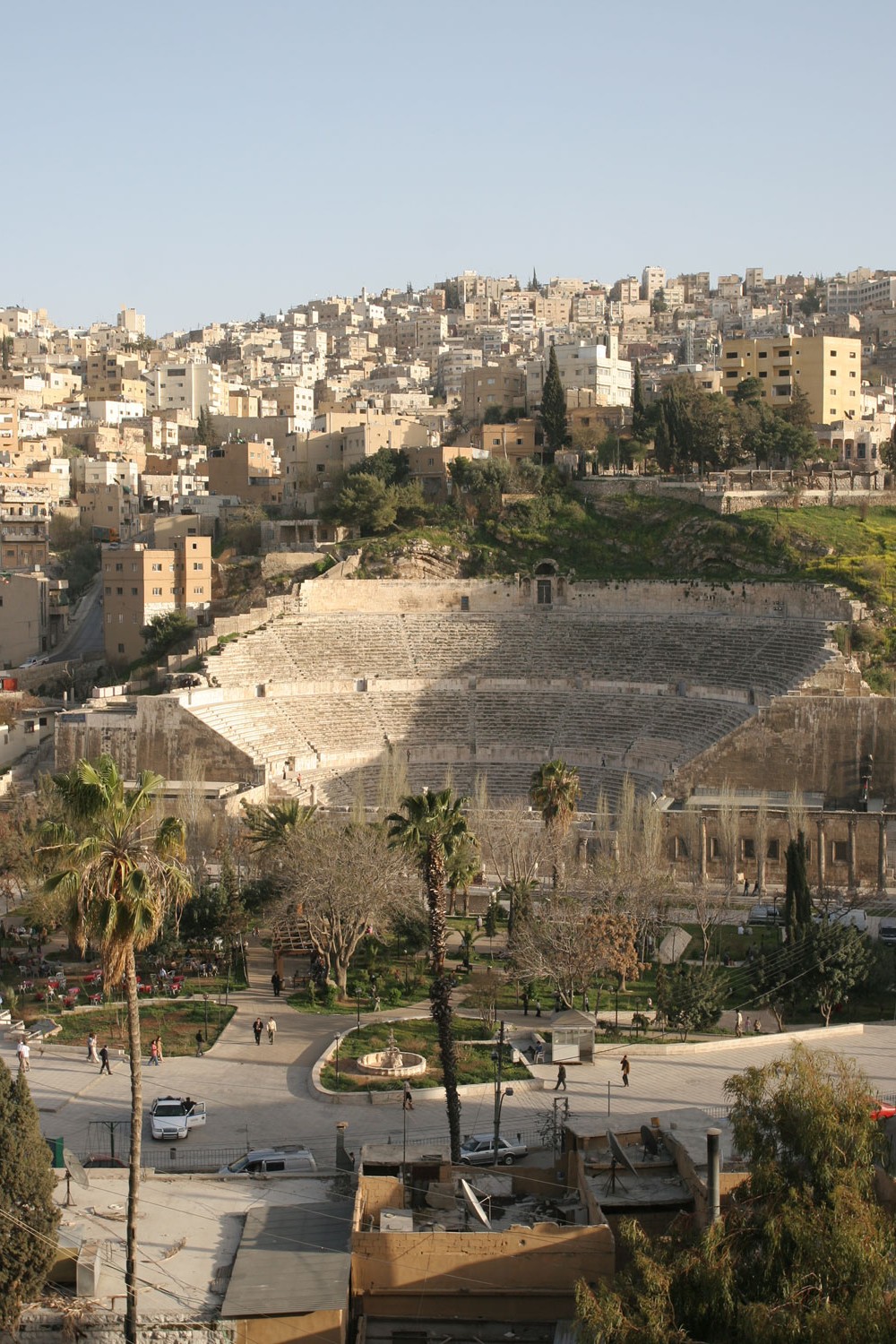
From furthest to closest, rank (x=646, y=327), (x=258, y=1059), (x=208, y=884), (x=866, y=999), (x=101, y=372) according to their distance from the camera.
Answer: (x=646, y=327) < (x=101, y=372) < (x=208, y=884) < (x=866, y=999) < (x=258, y=1059)

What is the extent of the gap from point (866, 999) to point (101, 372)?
9376cm

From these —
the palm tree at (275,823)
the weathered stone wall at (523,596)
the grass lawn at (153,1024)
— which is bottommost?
the grass lawn at (153,1024)

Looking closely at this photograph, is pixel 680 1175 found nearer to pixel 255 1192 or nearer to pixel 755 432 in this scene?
pixel 255 1192

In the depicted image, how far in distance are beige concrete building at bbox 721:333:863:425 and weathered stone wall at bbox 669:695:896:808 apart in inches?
1270

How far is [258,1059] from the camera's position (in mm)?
26016

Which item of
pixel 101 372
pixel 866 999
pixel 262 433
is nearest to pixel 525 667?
pixel 866 999

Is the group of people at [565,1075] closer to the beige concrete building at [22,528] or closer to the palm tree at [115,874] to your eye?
the palm tree at [115,874]

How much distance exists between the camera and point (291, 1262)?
16.7m

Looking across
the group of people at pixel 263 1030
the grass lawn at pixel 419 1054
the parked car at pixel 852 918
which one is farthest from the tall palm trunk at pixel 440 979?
the parked car at pixel 852 918

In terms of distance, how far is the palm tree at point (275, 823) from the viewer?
34562 mm

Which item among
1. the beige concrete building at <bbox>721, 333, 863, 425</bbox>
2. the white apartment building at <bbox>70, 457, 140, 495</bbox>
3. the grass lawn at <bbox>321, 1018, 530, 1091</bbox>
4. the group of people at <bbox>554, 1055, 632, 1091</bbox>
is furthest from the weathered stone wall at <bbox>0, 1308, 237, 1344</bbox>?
the white apartment building at <bbox>70, 457, 140, 495</bbox>

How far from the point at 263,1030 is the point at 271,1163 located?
7077 mm

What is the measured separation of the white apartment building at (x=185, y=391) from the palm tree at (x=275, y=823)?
74.8 m

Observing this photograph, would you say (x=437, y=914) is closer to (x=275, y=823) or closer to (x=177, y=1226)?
(x=177, y=1226)
